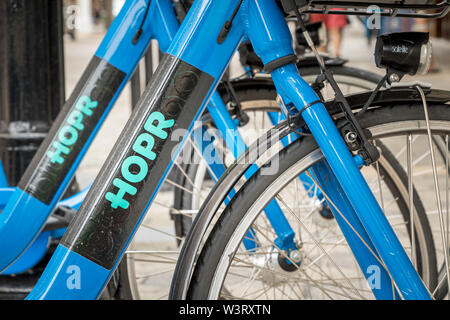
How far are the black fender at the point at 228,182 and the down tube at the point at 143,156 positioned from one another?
130mm

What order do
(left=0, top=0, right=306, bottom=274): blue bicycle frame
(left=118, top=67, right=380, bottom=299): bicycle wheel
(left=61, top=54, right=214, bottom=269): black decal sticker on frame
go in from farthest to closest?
(left=118, top=67, right=380, bottom=299): bicycle wheel, (left=0, top=0, right=306, bottom=274): blue bicycle frame, (left=61, top=54, right=214, bottom=269): black decal sticker on frame

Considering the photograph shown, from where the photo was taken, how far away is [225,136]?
1.54 metres

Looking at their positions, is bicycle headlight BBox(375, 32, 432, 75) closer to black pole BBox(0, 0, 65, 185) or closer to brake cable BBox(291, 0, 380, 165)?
brake cable BBox(291, 0, 380, 165)

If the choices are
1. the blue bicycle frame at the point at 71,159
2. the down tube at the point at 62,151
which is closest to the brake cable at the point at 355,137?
the blue bicycle frame at the point at 71,159

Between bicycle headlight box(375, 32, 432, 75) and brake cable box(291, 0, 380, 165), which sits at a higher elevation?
bicycle headlight box(375, 32, 432, 75)

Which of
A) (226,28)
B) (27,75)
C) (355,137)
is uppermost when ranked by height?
(27,75)

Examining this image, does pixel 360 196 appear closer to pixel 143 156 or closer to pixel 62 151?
pixel 143 156

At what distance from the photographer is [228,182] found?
109 cm

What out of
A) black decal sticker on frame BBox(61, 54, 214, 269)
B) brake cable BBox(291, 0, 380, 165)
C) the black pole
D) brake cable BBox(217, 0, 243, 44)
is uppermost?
the black pole

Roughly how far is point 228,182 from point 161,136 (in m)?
0.16

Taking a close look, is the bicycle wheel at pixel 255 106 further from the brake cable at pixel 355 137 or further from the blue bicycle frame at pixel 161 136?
the brake cable at pixel 355 137

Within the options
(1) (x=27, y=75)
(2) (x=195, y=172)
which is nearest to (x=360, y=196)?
(2) (x=195, y=172)

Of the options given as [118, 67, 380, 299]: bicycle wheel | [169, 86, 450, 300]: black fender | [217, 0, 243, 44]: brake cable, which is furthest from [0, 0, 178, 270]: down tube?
[169, 86, 450, 300]: black fender

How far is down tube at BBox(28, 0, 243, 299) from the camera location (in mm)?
1139
